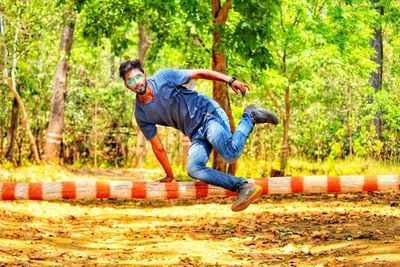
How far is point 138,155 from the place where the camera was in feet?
77.2

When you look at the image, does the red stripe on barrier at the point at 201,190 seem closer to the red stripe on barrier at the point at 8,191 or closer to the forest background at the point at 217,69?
the red stripe on barrier at the point at 8,191

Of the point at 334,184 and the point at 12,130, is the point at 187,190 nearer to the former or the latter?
the point at 334,184

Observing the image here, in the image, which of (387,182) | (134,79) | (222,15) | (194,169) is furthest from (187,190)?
(222,15)

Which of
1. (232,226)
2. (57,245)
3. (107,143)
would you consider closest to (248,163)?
(107,143)

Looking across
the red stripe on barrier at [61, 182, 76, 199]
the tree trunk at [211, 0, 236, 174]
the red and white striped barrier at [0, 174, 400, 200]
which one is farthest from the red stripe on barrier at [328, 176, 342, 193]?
the tree trunk at [211, 0, 236, 174]

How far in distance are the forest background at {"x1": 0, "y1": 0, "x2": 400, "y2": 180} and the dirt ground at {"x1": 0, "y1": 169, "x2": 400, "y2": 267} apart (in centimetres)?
239

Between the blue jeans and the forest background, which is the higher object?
the forest background

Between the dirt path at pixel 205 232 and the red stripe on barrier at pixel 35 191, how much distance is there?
2.59 feet

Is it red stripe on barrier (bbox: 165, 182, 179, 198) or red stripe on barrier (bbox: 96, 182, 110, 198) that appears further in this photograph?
red stripe on barrier (bbox: 96, 182, 110, 198)

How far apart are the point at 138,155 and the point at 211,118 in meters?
16.2

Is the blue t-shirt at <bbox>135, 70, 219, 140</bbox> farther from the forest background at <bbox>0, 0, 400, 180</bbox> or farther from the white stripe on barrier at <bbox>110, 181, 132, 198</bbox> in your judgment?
the forest background at <bbox>0, 0, 400, 180</bbox>

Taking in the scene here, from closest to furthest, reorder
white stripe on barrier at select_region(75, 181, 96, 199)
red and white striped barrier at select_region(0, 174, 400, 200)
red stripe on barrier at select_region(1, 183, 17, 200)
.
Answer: red and white striped barrier at select_region(0, 174, 400, 200), white stripe on barrier at select_region(75, 181, 96, 199), red stripe on barrier at select_region(1, 183, 17, 200)

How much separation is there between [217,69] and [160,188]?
272 inches

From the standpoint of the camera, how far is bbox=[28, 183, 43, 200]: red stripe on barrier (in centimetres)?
794
